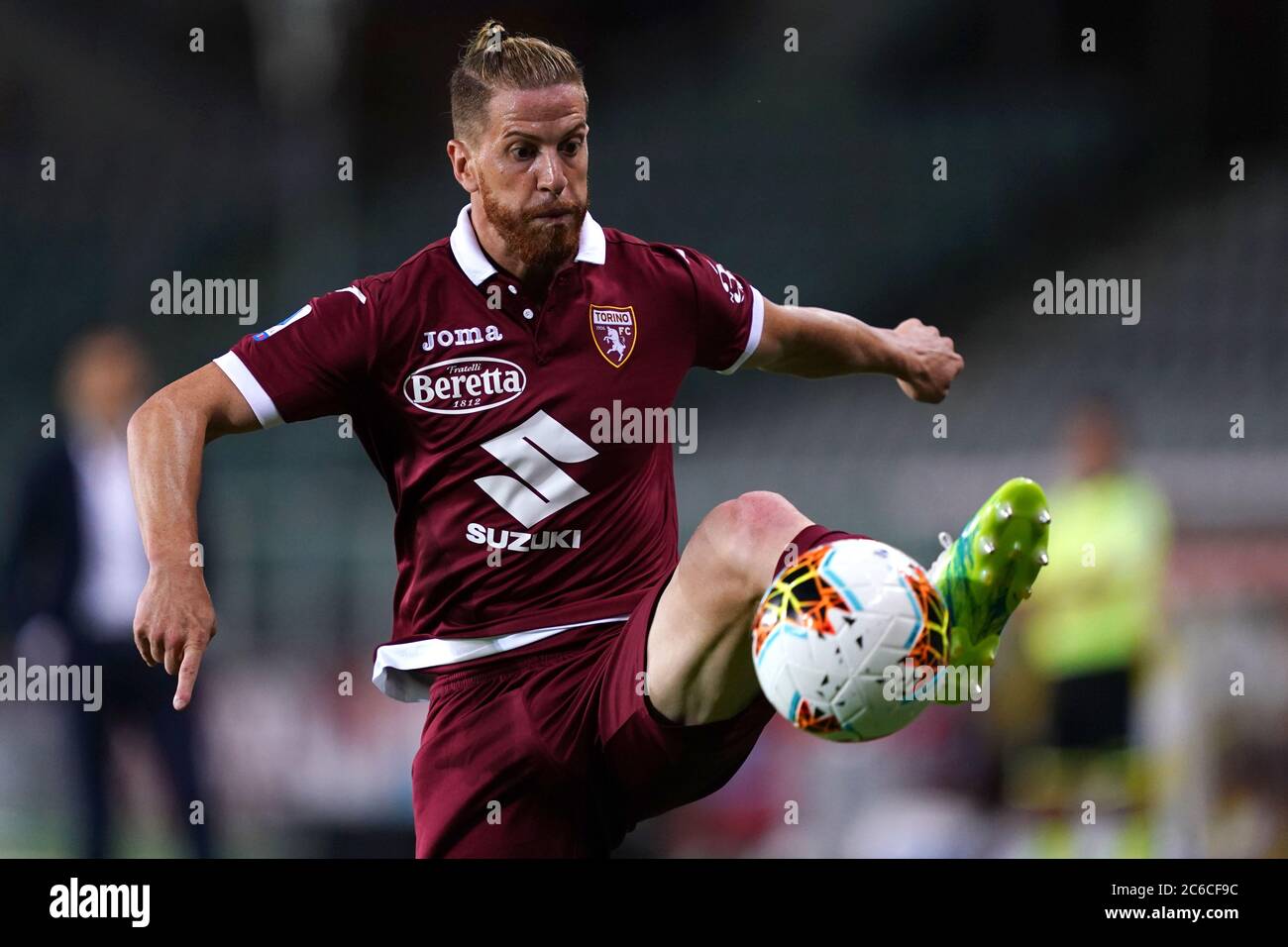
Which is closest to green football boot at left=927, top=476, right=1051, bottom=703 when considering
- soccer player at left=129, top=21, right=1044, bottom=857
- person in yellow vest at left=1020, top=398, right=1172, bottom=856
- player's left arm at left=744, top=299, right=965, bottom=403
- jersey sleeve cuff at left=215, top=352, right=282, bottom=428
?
soccer player at left=129, top=21, right=1044, bottom=857

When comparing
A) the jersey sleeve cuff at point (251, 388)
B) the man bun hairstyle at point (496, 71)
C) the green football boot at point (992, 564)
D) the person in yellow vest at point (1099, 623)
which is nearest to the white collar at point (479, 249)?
the man bun hairstyle at point (496, 71)

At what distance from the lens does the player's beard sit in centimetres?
393

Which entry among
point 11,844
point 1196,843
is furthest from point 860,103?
point 11,844

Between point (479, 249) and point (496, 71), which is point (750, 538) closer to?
point (479, 249)

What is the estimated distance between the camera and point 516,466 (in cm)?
390

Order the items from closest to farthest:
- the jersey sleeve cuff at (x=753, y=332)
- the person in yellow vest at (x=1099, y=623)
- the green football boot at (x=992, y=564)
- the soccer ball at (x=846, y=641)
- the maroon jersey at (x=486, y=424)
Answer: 1. the soccer ball at (x=846, y=641)
2. the green football boot at (x=992, y=564)
3. the maroon jersey at (x=486, y=424)
4. the jersey sleeve cuff at (x=753, y=332)
5. the person in yellow vest at (x=1099, y=623)

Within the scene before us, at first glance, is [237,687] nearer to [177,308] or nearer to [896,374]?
[177,308]

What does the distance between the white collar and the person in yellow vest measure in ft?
10.3

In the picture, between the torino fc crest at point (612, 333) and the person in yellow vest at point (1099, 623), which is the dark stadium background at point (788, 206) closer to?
the person in yellow vest at point (1099, 623)

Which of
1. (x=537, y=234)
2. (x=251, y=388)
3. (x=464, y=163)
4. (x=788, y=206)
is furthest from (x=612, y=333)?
(x=788, y=206)

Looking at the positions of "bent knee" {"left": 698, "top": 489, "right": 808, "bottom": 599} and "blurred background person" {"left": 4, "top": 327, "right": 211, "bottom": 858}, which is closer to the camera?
"bent knee" {"left": 698, "top": 489, "right": 808, "bottom": 599}

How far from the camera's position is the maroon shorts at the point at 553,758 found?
369 cm

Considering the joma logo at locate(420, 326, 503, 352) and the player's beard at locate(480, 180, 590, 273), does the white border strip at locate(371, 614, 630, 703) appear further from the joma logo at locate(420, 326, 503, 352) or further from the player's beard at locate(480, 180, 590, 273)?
the player's beard at locate(480, 180, 590, 273)

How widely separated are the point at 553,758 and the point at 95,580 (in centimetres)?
270
